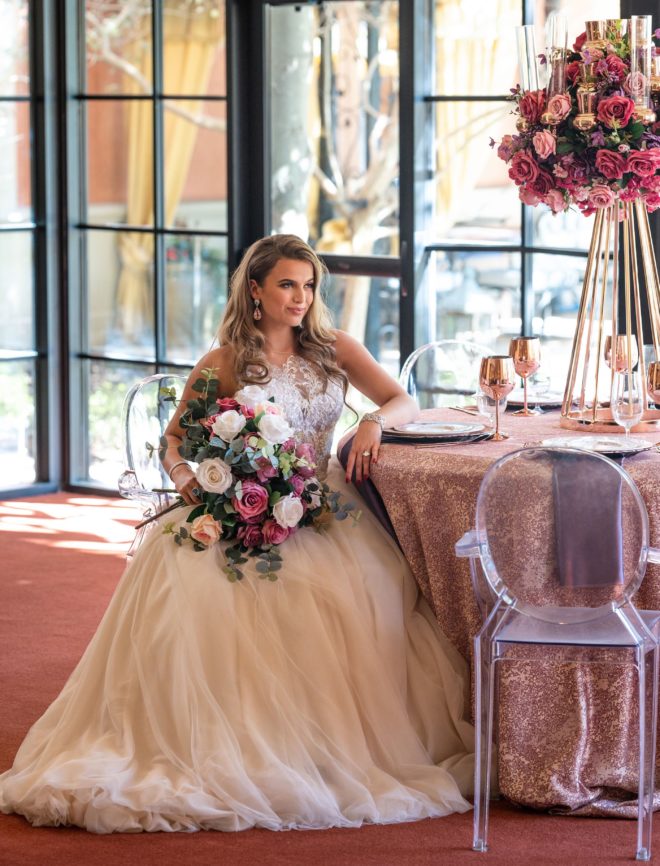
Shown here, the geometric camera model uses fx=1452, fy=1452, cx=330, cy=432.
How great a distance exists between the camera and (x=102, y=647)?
142 inches

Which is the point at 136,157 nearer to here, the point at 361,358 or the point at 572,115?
the point at 361,358

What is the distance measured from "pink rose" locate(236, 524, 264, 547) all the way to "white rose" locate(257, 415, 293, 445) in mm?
215

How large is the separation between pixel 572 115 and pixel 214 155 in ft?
10.3

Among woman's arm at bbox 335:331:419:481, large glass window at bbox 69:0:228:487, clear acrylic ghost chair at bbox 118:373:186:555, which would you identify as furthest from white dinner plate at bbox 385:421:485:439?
large glass window at bbox 69:0:228:487

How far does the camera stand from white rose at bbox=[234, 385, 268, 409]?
367 cm

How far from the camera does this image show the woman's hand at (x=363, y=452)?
3.64m

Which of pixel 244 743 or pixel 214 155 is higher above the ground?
pixel 214 155

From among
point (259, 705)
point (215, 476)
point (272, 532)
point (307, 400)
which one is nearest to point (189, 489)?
point (215, 476)

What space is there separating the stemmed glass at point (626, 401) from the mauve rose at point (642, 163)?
49 cm

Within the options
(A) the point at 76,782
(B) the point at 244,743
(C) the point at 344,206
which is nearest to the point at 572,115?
(B) the point at 244,743

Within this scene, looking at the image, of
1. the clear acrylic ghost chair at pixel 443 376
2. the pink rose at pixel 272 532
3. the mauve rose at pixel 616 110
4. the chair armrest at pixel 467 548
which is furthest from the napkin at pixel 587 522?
the clear acrylic ghost chair at pixel 443 376

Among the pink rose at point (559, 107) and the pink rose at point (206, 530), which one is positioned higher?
the pink rose at point (559, 107)

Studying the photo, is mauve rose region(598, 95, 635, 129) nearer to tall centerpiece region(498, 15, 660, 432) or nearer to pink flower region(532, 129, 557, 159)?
tall centerpiece region(498, 15, 660, 432)

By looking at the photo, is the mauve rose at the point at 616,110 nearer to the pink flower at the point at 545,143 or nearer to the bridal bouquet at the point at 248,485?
the pink flower at the point at 545,143
